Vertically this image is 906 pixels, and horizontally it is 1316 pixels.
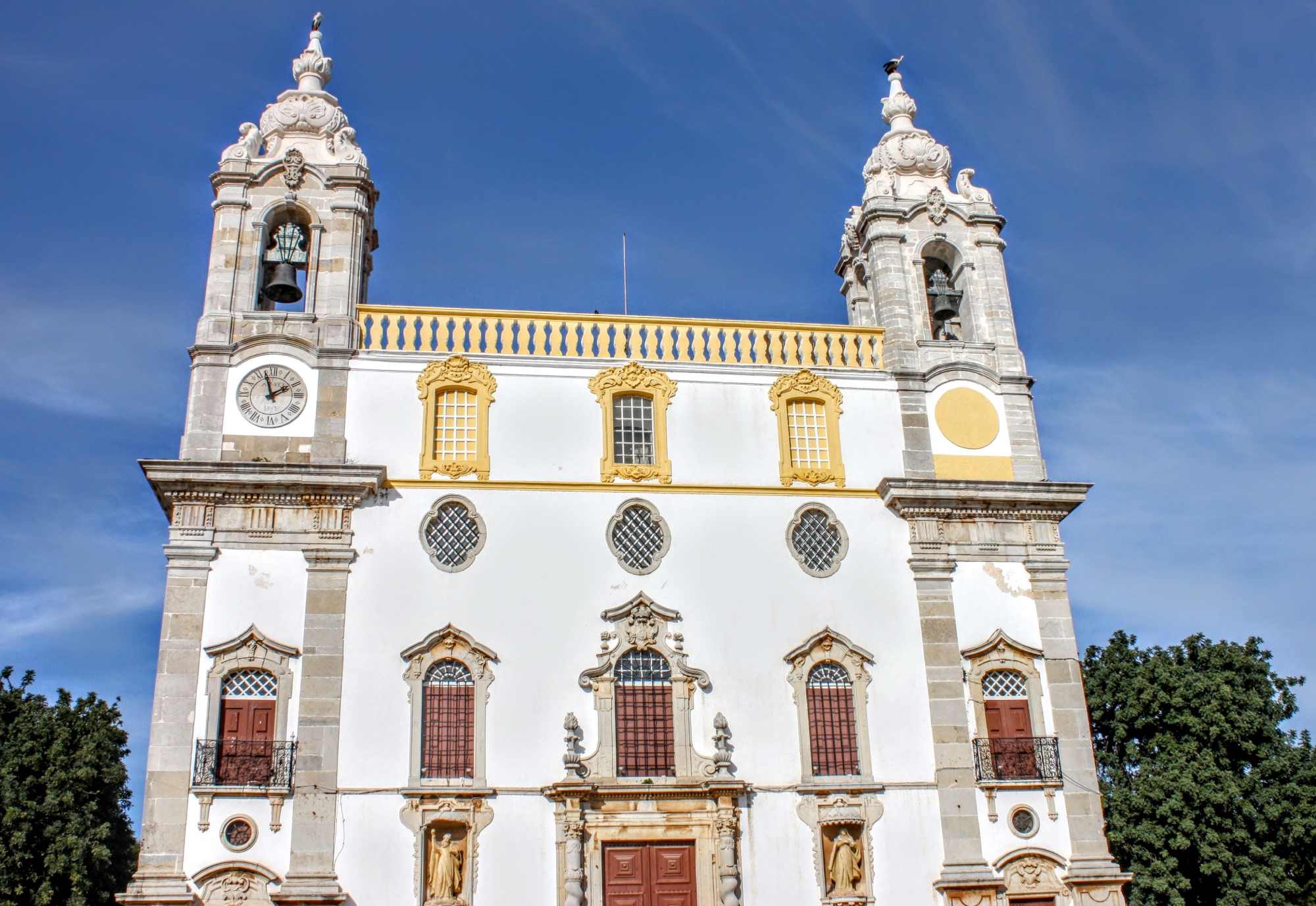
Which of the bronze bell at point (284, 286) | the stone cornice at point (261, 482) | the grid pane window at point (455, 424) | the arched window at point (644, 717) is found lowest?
the arched window at point (644, 717)

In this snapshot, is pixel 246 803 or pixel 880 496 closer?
pixel 246 803

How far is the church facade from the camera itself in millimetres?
19625

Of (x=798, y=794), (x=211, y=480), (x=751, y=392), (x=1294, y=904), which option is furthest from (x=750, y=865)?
(x=1294, y=904)

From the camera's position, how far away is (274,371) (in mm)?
22172

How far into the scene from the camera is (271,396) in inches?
866

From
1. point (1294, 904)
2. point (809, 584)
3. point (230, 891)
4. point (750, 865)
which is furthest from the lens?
point (1294, 904)

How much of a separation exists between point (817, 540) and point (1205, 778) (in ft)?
35.7

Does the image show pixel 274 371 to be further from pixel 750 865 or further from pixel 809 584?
pixel 750 865

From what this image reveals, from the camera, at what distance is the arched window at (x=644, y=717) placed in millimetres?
20484

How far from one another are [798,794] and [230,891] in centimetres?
856

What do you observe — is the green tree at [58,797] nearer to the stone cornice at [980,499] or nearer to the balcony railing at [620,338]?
the balcony railing at [620,338]

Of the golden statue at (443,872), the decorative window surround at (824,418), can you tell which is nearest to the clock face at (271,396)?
the golden statue at (443,872)

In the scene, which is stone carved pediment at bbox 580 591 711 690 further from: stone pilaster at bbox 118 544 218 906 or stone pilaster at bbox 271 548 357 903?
stone pilaster at bbox 118 544 218 906

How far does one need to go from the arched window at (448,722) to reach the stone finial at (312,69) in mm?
11956
